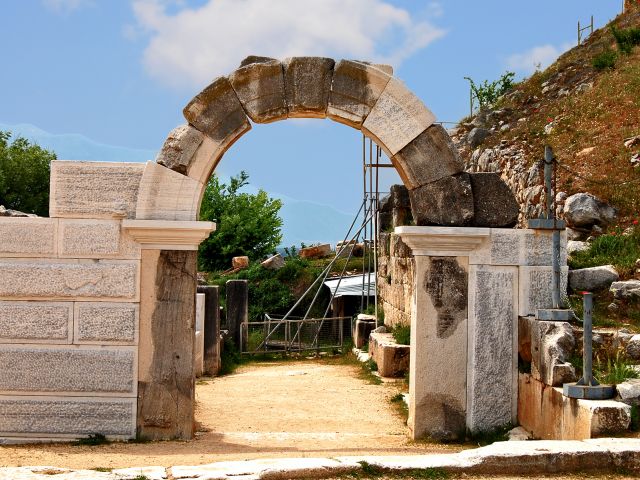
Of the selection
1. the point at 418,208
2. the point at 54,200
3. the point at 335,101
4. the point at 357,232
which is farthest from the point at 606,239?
the point at 357,232

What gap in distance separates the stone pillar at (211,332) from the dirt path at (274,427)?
1.34ft

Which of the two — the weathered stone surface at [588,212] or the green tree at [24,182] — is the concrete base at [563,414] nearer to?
the weathered stone surface at [588,212]

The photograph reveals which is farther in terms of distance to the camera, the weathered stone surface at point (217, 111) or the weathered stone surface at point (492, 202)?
the weathered stone surface at point (492, 202)

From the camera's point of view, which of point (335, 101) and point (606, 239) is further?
point (606, 239)

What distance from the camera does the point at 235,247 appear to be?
90.3ft

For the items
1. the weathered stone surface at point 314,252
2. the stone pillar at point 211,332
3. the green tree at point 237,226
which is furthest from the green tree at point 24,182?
the stone pillar at point 211,332

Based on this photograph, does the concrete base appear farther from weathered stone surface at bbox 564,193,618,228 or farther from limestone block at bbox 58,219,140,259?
weathered stone surface at bbox 564,193,618,228

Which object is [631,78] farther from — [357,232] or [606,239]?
[606,239]

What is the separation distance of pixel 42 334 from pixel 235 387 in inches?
200

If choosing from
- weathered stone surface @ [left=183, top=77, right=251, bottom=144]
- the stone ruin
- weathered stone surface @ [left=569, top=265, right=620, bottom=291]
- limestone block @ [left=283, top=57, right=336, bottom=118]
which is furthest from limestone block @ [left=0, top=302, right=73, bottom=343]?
weathered stone surface @ [left=569, top=265, right=620, bottom=291]

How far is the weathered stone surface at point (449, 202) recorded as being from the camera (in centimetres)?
790

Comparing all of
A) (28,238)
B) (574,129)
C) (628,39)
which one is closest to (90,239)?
(28,238)

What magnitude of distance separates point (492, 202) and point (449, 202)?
1.44ft

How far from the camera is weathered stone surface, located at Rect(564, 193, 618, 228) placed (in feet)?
37.7
